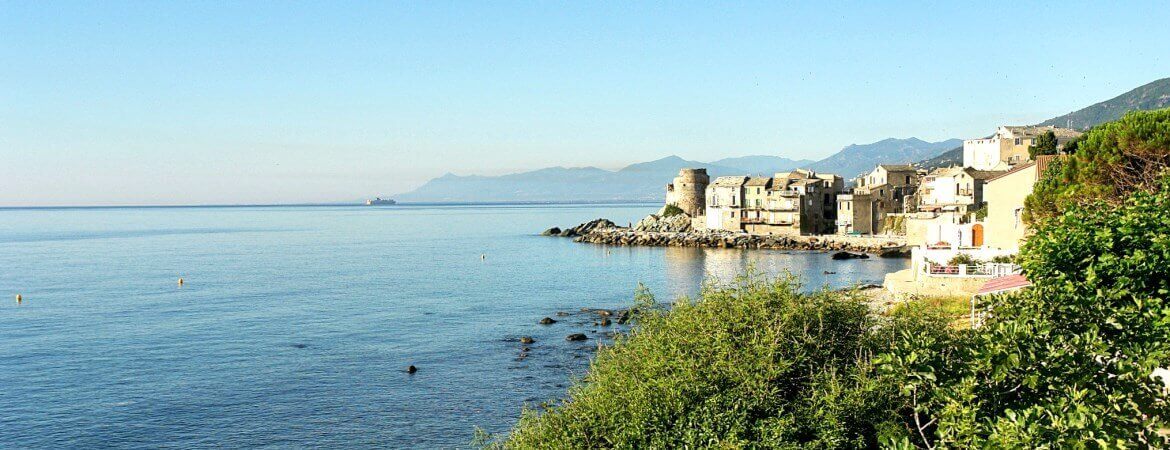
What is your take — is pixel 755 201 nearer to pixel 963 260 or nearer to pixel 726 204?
pixel 726 204

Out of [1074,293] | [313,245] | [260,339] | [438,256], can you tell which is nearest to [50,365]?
[260,339]

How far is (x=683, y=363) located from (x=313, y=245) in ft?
352

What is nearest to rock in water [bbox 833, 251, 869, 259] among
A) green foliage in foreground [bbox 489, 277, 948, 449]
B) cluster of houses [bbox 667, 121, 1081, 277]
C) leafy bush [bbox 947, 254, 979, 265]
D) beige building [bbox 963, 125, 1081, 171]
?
cluster of houses [bbox 667, 121, 1081, 277]

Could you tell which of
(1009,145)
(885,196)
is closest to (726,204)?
(885,196)

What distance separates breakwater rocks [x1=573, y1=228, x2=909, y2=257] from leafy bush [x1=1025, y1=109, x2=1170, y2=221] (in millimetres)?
53017

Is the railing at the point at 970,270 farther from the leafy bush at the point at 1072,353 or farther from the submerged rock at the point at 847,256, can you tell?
the submerged rock at the point at 847,256

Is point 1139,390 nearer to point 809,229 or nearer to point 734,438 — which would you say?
point 734,438

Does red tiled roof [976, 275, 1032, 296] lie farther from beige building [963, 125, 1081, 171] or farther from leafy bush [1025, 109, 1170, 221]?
beige building [963, 125, 1081, 171]

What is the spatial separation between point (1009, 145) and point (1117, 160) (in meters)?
76.4

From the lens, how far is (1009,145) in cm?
9769

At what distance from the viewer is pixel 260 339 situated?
130 feet

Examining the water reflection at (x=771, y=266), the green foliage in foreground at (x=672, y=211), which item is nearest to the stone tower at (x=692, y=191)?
the green foliage in foreground at (x=672, y=211)

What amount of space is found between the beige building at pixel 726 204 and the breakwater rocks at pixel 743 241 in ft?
7.74

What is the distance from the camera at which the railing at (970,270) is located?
34.4m
